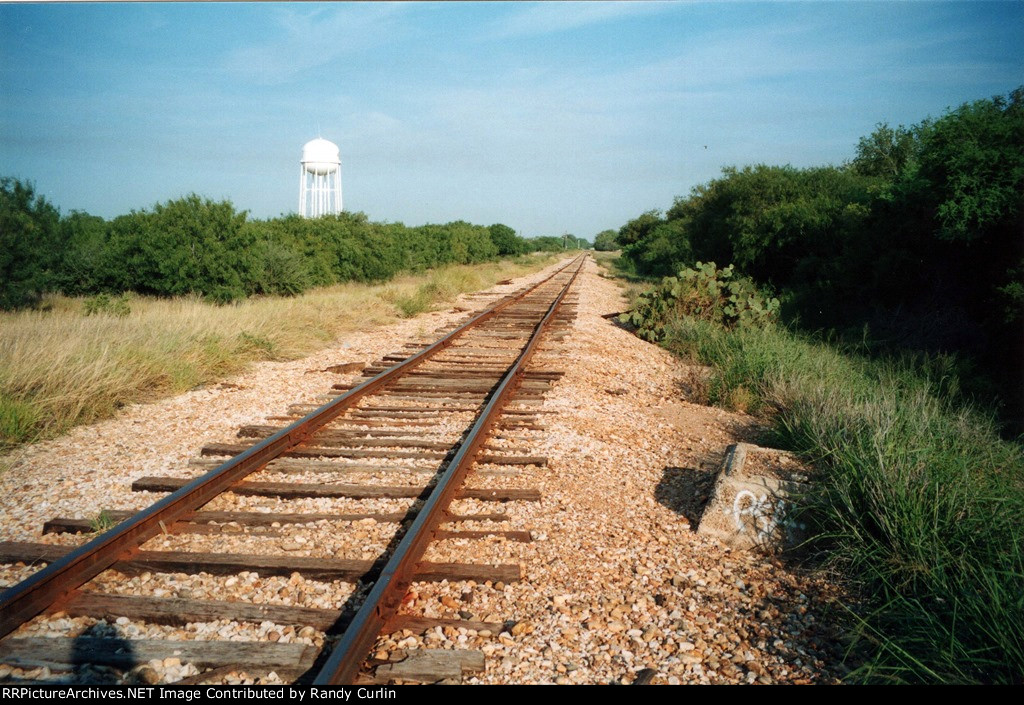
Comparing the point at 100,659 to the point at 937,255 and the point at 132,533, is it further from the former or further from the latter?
the point at 937,255

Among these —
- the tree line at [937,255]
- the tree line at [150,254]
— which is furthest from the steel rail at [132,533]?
the tree line at [150,254]

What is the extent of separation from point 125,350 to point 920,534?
8443 millimetres

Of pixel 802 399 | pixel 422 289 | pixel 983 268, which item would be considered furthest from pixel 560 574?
pixel 422 289

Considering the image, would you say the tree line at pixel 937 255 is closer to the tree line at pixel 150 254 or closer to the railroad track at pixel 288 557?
the railroad track at pixel 288 557

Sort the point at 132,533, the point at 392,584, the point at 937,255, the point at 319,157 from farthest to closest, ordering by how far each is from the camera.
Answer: the point at 319,157 < the point at 937,255 < the point at 132,533 < the point at 392,584

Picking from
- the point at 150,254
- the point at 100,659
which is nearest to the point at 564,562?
the point at 100,659

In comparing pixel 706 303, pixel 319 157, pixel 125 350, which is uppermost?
pixel 319 157

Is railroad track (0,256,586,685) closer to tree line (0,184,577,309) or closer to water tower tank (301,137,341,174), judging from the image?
tree line (0,184,577,309)

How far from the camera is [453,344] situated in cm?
1160

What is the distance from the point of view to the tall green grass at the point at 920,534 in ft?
9.11

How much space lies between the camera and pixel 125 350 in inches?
321

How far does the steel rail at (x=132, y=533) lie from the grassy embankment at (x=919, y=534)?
3.65 meters

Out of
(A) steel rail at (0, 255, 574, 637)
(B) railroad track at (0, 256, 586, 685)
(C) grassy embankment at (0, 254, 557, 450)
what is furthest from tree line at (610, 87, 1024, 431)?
(C) grassy embankment at (0, 254, 557, 450)
